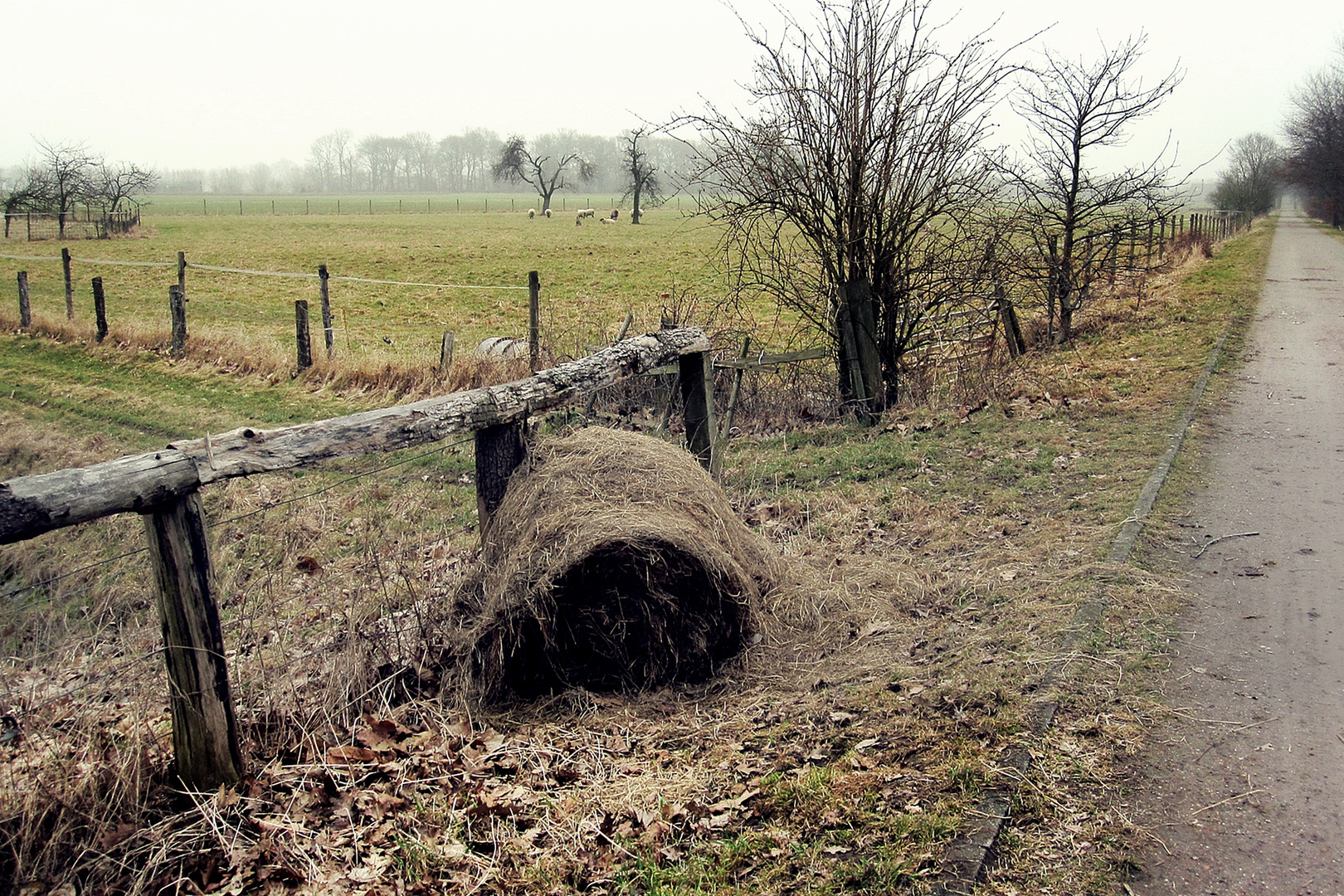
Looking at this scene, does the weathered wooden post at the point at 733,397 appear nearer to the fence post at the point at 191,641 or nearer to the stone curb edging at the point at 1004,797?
the stone curb edging at the point at 1004,797

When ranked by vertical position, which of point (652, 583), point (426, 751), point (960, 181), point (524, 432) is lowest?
point (426, 751)

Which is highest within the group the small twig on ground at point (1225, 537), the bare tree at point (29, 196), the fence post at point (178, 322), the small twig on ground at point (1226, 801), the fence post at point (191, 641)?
the bare tree at point (29, 196)

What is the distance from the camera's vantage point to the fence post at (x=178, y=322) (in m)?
15.6

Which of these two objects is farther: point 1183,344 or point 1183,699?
point 1183,344

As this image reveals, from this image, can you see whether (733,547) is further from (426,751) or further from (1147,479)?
(1147,479)

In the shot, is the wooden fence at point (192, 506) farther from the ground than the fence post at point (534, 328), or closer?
closer

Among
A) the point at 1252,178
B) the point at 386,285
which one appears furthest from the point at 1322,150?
the point at 386,285

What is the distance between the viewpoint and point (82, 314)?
19.8 m

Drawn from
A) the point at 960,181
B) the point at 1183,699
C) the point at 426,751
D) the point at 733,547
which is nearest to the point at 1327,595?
the point at 1183,699

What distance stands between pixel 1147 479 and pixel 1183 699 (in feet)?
12.0

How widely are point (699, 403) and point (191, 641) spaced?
4.32m

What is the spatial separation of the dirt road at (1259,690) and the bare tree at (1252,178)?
60.6 meters

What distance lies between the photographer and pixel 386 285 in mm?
30250

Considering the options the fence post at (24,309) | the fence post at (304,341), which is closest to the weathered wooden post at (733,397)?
the fence post at (304,341)
